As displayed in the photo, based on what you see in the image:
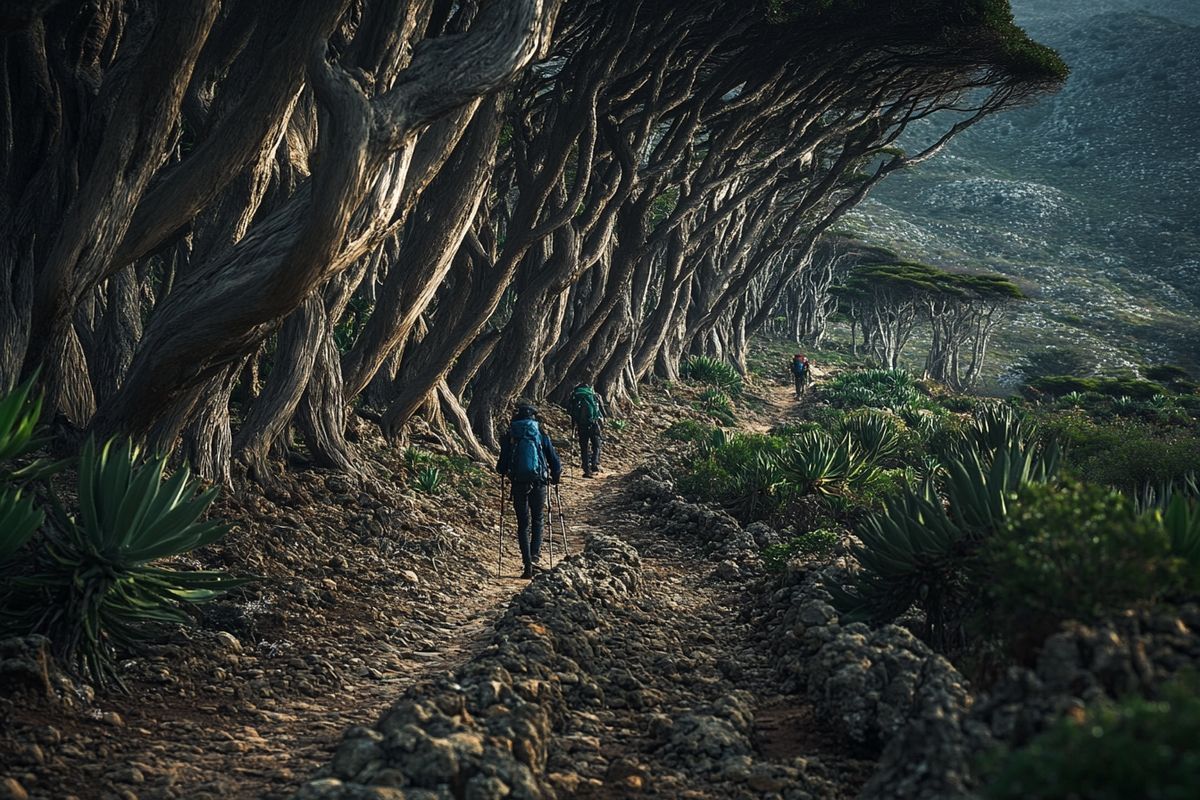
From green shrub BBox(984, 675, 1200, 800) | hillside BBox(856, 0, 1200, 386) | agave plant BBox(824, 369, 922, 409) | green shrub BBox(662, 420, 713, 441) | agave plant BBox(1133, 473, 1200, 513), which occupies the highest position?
hillside BBox(856, 0, 1200, 386)

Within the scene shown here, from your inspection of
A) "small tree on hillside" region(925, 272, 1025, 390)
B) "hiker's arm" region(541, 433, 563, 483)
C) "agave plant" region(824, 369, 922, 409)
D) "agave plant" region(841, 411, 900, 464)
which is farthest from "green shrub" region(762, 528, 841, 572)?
"small tree on hillside" region(925, 272, 1025, 390)

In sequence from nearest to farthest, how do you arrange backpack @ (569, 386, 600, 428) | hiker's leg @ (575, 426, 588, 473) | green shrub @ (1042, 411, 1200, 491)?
green shrub @ (1042, 411, 1200, 491) < backpack @ (569, 386, 600, 428) < hiker's leg @ (575, 426, 588, 473)

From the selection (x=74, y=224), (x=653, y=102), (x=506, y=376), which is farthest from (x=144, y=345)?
(x=653, y=102)

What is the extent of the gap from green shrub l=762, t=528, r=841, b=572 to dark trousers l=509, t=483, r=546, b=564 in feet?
6.60

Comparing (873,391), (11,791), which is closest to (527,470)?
(11,791)

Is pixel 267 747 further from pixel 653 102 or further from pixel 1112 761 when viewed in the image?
pixel 653 102

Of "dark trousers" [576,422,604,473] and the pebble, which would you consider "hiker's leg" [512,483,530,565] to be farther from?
"dark trousers" [576,422,604,473]

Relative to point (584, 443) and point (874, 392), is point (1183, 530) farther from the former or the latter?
point (874, 392)

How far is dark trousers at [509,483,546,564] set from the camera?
28.5ft

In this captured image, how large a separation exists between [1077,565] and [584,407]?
11.2 m

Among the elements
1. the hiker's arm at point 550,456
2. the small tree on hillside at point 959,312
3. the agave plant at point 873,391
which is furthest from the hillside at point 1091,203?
the hiker's arm at point 550,456

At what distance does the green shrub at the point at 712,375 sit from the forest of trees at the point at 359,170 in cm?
768

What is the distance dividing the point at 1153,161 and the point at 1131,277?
20.6 metres

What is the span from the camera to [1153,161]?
88.9 metres
